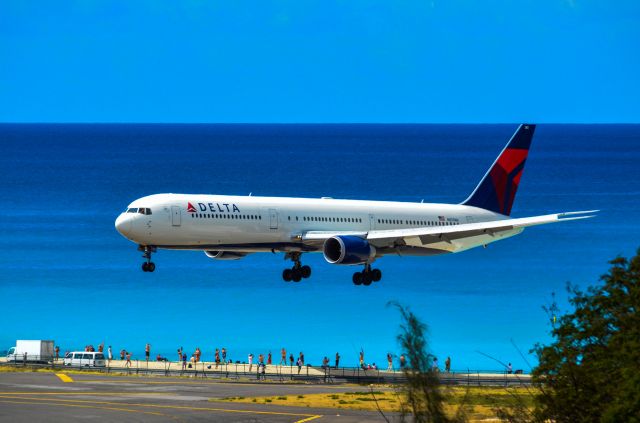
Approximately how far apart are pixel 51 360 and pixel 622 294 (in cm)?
6845

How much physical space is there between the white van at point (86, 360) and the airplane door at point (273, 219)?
2139 centimetres

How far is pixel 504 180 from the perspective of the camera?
357 ft

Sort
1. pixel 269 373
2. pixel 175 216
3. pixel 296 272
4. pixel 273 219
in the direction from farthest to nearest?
pixel 269 373, pixel 296 272, pixel 273 219, pixel 175 216

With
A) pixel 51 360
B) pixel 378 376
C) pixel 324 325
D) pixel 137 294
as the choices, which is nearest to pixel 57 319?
pixel 137 294

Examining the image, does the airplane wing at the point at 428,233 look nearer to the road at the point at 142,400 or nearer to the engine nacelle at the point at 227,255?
the engine nacelle at the point at 227,255

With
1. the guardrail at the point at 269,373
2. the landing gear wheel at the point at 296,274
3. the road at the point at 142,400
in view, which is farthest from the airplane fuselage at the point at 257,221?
the road at the point at 142,400

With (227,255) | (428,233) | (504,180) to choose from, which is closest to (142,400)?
(227,255)

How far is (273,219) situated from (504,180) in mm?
26907

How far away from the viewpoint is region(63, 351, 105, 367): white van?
101812 millimetres

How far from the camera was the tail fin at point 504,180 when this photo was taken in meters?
107

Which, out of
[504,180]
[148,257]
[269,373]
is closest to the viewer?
[148,257]

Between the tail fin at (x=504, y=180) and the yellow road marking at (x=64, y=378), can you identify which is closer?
the yellow road marking at (x=64, y=378)

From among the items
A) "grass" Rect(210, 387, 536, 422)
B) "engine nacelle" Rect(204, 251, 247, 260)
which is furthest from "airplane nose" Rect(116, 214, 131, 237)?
"grass" Rect(210, 387, 536, 422)

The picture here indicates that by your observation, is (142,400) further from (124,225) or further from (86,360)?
(86,360)
